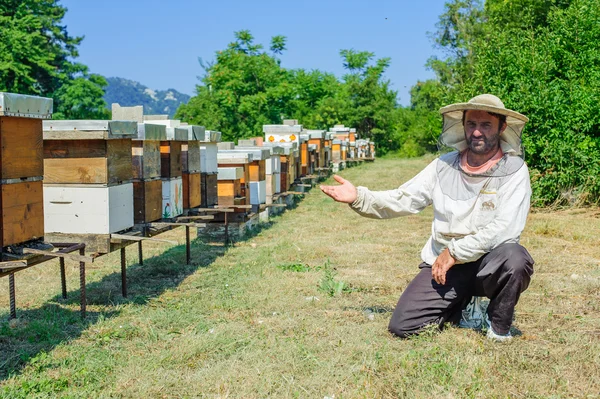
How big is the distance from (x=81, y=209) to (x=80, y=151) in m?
0.40

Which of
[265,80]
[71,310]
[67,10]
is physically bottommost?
[71,310]

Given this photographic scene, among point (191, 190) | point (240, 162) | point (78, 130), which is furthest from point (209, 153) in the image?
point (78, 130)

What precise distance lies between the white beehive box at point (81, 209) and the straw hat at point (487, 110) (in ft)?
7.49

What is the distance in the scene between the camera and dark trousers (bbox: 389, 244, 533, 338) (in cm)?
378

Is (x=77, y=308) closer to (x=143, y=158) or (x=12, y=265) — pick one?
(x=143, y=158)

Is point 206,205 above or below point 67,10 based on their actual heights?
below

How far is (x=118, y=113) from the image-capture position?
698cm

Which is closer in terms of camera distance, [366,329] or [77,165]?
[366,329]

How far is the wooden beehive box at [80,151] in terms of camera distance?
4.37m

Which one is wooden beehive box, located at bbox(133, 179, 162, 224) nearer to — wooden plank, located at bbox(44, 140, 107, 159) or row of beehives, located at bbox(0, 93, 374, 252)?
row of beehives, located at bbox(0, 93, 374, 252)

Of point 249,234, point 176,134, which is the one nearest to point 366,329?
point 176,134

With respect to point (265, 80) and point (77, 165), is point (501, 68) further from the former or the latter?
point (265, 80)

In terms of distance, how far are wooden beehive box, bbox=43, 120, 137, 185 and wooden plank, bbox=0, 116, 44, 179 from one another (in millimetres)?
465

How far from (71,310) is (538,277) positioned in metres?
3.81
